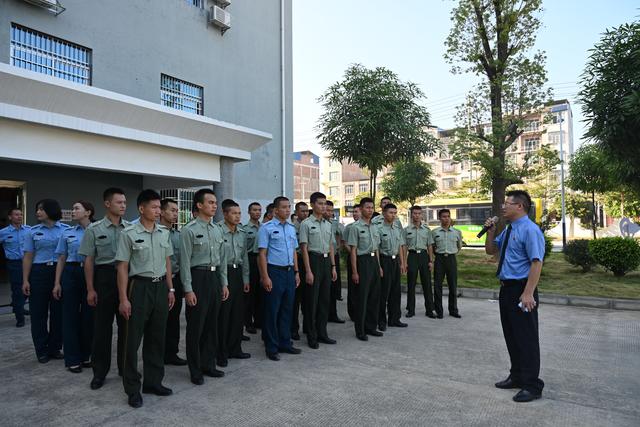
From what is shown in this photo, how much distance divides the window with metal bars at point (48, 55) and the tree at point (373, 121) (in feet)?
19.5

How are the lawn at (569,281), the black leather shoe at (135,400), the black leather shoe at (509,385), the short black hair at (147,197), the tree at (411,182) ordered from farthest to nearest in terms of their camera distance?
the tree at (411,182) → the lawn at (569,281) → the black leather shoe at (509,385) → the short black hair at (147,197) → the black leather shoe at (135,400)

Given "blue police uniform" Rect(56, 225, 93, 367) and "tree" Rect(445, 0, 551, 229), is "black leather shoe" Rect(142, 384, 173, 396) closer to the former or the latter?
"blue police uniform" Rect(56, 225, 93, 367)

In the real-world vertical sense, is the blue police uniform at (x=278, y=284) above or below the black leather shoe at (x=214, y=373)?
above

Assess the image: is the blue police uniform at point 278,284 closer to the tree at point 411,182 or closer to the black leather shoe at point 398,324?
the black leather shoe at point 398,324

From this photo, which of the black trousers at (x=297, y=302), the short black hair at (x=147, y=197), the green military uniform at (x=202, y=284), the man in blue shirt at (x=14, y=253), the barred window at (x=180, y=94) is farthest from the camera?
the barred window at (x=180, y=94)

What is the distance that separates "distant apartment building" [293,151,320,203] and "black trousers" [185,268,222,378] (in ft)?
193

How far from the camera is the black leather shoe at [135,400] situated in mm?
3600

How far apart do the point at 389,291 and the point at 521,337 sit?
2.69 m

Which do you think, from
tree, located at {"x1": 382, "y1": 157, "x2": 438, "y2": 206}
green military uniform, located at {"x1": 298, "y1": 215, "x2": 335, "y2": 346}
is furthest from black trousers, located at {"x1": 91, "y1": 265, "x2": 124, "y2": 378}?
tree, located at {"x1": 382, "y1": 157, "x2": 438, "y2": 206}

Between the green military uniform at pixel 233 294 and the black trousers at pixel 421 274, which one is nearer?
the green military uniform at pixel 233 294

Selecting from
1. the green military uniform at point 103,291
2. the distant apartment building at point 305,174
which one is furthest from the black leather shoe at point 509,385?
the distant apartment building at point 305,174

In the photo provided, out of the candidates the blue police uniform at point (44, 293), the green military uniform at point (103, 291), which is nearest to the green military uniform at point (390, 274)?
the green military uniform at point (103, 291)

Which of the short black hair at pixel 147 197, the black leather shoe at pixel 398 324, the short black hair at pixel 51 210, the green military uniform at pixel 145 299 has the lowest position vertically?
the black leather shoe at pixel 398 324

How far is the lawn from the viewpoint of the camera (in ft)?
28.4
